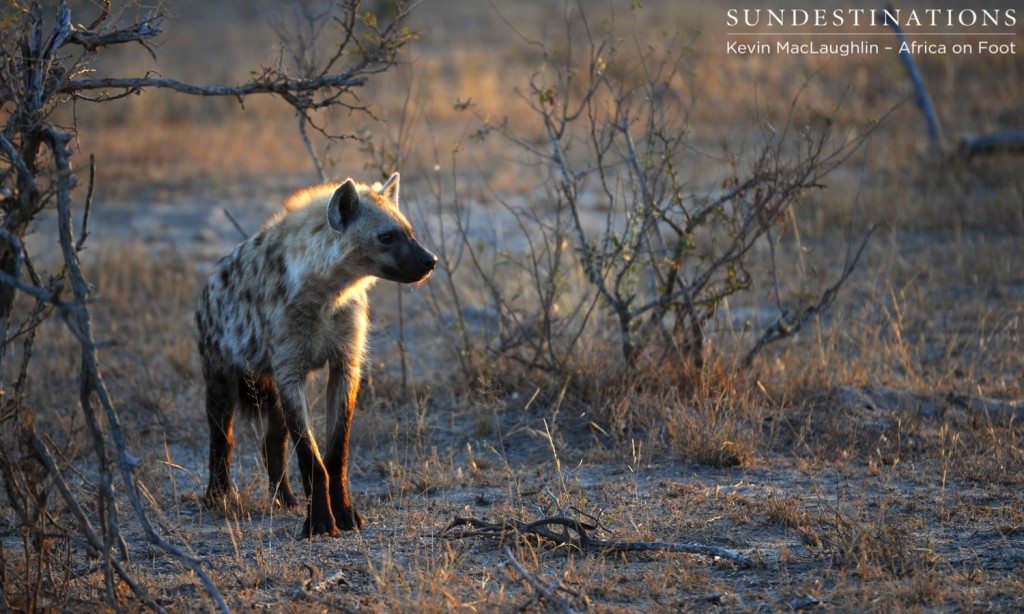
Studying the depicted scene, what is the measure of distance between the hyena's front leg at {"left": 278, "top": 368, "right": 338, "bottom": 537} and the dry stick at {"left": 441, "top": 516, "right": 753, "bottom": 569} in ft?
1.63

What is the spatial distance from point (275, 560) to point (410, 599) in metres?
0.76

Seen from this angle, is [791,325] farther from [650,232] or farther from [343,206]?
[343,206]

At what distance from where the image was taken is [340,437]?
454cm

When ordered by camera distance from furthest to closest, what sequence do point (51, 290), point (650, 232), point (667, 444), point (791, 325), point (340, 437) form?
point (650, 232), point (791, 325), point (667, 444), point (340, 437), point (51, 290)

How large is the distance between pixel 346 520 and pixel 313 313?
0.87 meters

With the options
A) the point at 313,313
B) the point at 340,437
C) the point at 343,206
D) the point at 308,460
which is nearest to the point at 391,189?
the point at 343,206

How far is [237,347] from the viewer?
479cm

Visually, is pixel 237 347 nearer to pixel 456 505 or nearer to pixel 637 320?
pixel 456 505

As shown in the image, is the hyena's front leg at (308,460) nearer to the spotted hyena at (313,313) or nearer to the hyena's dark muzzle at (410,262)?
the spotted hyena at (313,313)

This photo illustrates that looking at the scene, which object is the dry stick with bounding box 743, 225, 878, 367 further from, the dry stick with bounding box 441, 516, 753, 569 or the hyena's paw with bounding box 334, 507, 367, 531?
the hyena's paw with bounding box 334, 507, 367, 531

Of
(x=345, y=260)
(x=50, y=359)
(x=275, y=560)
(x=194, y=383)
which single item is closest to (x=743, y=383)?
(x=345, y=260)

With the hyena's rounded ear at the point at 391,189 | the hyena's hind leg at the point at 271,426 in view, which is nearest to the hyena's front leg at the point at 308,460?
the hyena's hind leg at the point at 271,426

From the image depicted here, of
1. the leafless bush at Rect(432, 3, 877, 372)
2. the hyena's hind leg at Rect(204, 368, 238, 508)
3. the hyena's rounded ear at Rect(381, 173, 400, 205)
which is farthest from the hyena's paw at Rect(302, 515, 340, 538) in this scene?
the leafless bush at Rect(432, 3, 877, 372)

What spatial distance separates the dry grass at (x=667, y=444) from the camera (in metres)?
3.76
